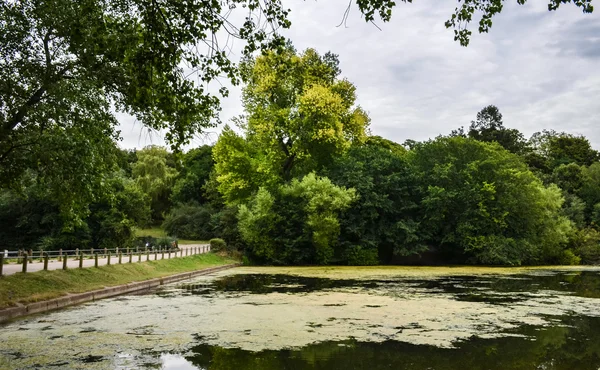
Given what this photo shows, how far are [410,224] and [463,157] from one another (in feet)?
25.9

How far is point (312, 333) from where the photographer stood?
Answer: 9.68 metres

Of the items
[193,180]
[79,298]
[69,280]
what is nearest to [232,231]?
[69,280]

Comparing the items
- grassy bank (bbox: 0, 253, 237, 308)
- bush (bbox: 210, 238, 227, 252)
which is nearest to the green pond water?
grassy bank (bbox: 0, 253, 237, 308)

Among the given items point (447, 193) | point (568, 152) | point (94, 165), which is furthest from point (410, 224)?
point (568, 152)

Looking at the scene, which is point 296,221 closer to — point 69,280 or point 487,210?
point 487,210

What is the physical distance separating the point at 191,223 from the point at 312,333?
168 feet

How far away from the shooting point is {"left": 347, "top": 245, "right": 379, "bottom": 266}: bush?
125ft

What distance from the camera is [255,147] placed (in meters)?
40.9

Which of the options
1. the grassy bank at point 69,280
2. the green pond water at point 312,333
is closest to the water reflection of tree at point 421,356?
the green pond water at point 312,333

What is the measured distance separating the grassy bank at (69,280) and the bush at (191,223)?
102 ft

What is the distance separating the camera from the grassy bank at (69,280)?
1370 cm

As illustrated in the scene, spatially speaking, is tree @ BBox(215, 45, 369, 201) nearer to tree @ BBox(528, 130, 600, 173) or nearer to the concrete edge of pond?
the concrete edge of pond

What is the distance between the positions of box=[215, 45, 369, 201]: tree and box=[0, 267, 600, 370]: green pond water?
23.2 metres

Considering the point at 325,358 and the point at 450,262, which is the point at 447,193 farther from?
the point at 325,358
